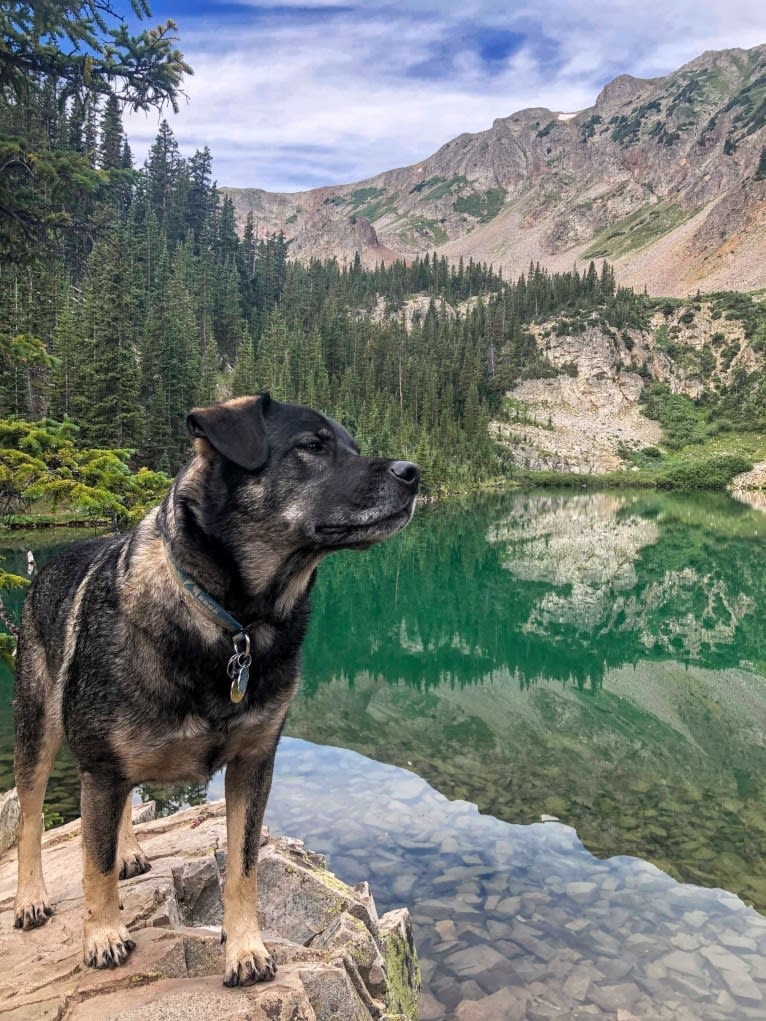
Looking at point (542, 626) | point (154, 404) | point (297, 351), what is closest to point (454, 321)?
point (297, 351)

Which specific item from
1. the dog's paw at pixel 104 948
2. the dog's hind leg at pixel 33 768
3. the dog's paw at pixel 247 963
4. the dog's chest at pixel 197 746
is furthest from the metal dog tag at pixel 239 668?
the dog's hind leg at pixel 33 768

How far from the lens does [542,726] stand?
17.8 metres

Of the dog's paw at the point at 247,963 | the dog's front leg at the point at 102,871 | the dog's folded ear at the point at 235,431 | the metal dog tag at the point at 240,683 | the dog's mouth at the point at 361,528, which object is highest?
the dog's folded ear at the point at 235,431

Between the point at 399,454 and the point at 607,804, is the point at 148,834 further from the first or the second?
the point at 399,454

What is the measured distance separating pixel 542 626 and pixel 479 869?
20.4 meters

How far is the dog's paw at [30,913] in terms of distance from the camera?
430 centimetres

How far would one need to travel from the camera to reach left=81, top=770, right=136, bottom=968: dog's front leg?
3.51 m

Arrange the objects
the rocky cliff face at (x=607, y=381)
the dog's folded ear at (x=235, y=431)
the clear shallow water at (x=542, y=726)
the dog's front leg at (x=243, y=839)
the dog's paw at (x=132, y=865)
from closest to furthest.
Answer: the dog's folded ear at (x=235, y=431), the dog's front leg at (x=243, y=839), the dog's paw at (x=132, y=865), the clear shallow water at (x=542, y=726), the rocky cliff face at (x=607, y=381)

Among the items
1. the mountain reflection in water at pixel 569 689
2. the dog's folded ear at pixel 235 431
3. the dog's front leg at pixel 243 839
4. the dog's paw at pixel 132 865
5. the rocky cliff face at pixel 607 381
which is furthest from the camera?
the rocky cliff face at pixel 607 381

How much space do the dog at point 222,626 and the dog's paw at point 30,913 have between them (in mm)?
952

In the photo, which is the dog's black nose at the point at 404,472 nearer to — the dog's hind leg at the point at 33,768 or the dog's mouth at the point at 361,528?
the dog's mouth at the point at 361,528

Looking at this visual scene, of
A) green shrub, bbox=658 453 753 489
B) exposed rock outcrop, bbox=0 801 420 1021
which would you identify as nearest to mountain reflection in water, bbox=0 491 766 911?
exposed rock outcrop, bbox=0 801 420 1021

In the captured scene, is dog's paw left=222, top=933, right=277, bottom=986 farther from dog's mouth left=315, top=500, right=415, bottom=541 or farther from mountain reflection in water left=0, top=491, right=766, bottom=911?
mountain reflection in water left=0, top=491, right=766, bottom=911

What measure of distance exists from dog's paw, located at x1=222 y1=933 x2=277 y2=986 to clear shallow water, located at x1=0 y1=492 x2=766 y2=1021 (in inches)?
180
